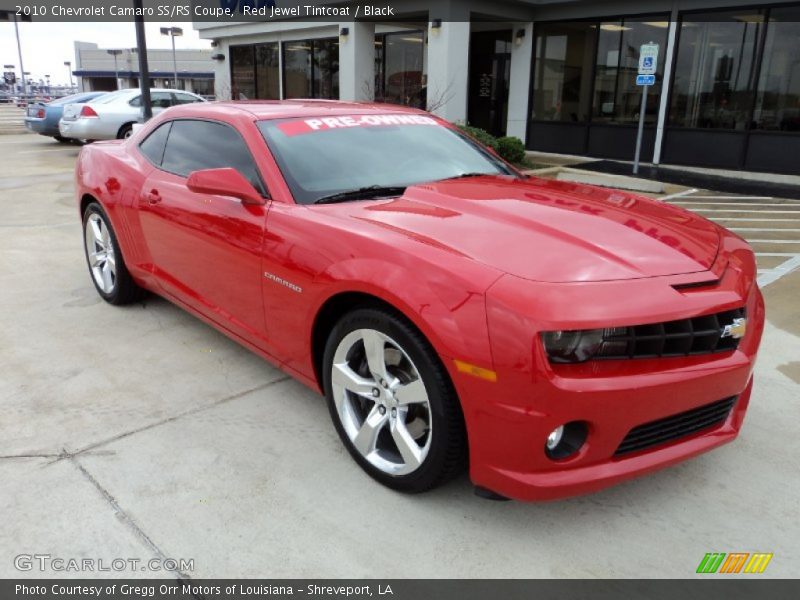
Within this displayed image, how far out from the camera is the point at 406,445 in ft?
8.38

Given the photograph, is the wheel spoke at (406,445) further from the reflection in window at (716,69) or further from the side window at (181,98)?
the side window at (181,98)

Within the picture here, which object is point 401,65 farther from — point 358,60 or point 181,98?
point 181,98

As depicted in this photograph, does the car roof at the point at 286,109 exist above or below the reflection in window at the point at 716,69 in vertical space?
below

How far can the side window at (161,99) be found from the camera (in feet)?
52.1

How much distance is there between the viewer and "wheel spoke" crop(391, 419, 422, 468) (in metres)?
2.52

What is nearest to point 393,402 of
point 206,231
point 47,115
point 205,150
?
point 206,231

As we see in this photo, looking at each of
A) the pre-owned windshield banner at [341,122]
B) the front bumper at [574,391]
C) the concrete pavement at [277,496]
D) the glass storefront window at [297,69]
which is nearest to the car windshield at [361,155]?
the pre-owned windshield banner at [341,122]

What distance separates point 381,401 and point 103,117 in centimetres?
1471

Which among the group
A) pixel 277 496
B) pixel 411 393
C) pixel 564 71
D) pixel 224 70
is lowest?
pixel 277 496

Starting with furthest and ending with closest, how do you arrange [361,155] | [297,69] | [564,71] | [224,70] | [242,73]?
[224,70] → [242,73] → [297,69] → [564,71] → [361,155]

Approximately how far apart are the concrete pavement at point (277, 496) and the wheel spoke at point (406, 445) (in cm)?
22

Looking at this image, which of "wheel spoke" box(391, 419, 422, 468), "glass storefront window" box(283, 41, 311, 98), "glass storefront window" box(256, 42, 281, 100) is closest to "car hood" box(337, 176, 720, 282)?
"wheel spoke" box(391, 419, 422, 468)

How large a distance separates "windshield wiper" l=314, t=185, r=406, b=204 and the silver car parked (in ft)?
44.6

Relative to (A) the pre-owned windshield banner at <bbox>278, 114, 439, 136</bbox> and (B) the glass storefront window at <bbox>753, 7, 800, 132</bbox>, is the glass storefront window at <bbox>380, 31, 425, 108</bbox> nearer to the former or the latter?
(B) the glass storefront window at <bbox>753, 7, 800, 132</bbox>
